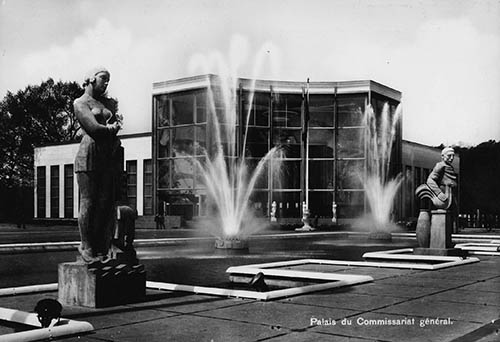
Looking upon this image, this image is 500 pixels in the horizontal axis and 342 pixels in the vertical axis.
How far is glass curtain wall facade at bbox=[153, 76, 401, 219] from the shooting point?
49.4 m

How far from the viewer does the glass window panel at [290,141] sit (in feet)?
167

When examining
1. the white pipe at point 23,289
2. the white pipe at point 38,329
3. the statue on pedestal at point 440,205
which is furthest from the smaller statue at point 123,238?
the statue on pedestal at point 440,205

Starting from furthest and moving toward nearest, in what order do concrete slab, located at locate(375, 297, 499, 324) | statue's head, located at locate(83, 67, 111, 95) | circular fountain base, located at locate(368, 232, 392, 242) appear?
circular fountain base, located at locate(368, 232, 392, 242), statue's head, located at locate(83, 67, 111, 95), concrete slab, located at locate(375, 297, 499, 324)

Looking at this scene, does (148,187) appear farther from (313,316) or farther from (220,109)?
(313,316)

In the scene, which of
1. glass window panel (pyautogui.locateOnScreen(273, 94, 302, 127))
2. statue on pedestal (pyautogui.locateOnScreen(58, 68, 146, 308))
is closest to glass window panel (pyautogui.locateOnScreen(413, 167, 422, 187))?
glass window panel (pyautogui.locateOnScreen(273, 94, 302, 127))

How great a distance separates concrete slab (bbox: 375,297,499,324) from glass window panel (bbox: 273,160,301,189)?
42.0m

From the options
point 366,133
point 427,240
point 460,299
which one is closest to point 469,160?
point 366,133

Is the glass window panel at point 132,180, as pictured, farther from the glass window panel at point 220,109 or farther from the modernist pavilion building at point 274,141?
the glass window panel at point 220,109

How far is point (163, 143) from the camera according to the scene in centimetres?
5141

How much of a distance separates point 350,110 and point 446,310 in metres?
43.9

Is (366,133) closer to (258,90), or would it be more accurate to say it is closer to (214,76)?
(258,90)

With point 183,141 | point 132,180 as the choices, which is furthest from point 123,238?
point 132,180

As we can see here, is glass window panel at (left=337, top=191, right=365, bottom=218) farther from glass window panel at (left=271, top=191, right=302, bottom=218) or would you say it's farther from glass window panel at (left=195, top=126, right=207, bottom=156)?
glass window panel at (left=195, top=126, right=207, bottom=156)

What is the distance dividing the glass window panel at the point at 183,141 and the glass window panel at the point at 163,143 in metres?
0.66
